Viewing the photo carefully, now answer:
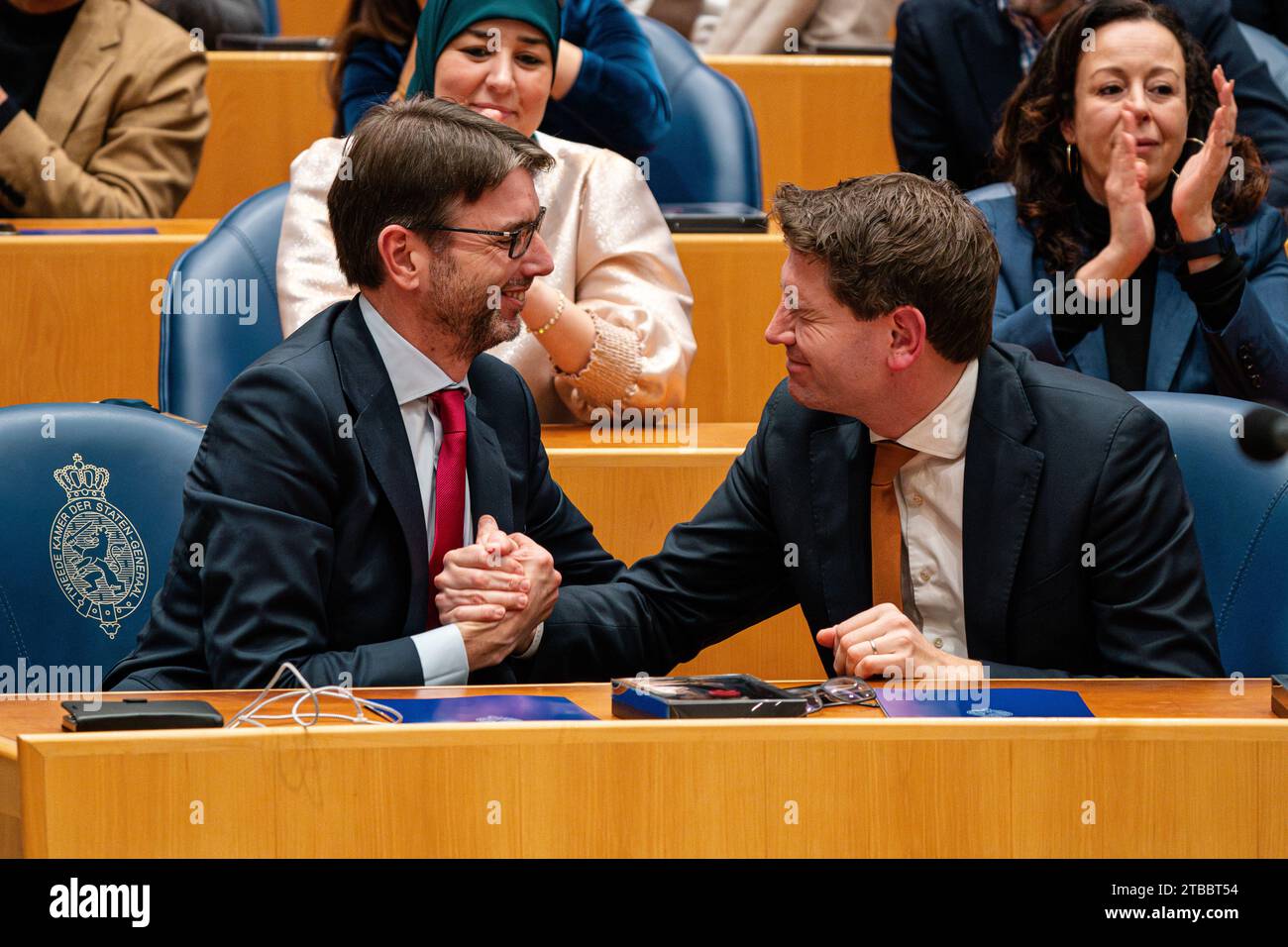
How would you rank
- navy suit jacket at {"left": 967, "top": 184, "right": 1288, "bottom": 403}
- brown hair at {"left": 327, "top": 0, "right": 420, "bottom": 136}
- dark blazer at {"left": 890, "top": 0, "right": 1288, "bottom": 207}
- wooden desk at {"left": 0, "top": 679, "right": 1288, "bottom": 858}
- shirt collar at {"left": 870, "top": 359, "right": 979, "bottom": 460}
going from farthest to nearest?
dark blazer at {"left": 890, "top": 0, "right": 1288, "bottom": 207}
brown hair at {"left": 327, "top": 0, "right": 420, "bottom": 136}
navy suit jacket at {"left": 967, "top": 184, "right": 1288, "bottom": 403}
shirt collar at {"left": 870, "top": 359, "right": 979, "bottom": 460}
wooden desk at {"left": 0, "top": 679, "right": 1288, "bottom": 858}

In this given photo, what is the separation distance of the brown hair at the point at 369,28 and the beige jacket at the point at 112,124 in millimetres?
403

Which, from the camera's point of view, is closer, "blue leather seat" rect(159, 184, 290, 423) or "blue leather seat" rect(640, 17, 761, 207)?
"blue leather seat" rect(159, 184, 290, 423)

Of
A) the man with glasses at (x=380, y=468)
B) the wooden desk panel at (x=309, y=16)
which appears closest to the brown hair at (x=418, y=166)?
the man with glasses at (x=380, y=468)

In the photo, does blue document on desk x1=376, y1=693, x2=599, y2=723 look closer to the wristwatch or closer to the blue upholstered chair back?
the wristwatch

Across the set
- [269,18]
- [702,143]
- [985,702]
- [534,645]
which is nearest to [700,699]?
[985,702]

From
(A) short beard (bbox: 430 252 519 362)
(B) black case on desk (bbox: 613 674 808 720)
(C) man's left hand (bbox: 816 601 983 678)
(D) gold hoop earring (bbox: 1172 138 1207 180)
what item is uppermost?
(D) gold hoop earring (bbox: 1172 138 1207 180)

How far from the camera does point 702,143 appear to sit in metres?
3.14

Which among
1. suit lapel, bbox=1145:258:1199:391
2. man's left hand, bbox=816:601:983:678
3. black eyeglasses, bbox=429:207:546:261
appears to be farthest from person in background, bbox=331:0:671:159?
man's left hand, bbox=816:601:983:678

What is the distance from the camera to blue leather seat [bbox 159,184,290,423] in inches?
97.0

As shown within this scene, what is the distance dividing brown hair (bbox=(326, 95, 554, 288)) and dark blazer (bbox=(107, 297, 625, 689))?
105 mm

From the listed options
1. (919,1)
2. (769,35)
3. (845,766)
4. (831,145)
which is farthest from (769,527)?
(769,35)

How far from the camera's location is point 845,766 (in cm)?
132

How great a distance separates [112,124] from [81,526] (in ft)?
4.61

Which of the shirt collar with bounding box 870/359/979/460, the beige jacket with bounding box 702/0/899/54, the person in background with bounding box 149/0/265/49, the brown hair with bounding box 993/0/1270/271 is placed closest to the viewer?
the shirt collar with bounding box 870/359/979/460
